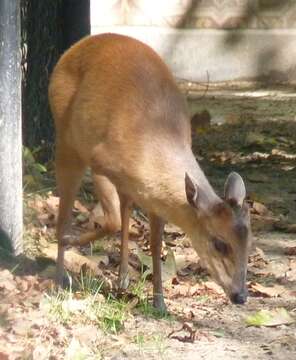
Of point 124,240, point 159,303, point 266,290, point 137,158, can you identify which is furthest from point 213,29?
point 159,303

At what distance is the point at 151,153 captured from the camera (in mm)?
6355

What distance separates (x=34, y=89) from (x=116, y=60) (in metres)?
2.27

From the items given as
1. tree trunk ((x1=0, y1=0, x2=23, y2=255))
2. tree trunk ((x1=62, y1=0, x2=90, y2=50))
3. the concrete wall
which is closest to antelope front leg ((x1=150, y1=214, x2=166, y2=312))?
tree trunk ((x1=0, y1=0, x2=23, y2=255))

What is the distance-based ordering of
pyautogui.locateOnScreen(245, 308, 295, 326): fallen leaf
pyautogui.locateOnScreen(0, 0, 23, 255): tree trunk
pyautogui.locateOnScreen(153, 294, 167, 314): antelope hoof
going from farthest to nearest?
pyautogui.locateOnScreen(0, 0, 23, 255): tree trunk, pyautogui.locateOnScreen(153, 294, 167, 314): antelope hoof, pyautogui.locateOnScreen(245, 308, 295, 326): fallen leaf

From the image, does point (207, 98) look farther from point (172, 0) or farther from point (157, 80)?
point (157, 80)

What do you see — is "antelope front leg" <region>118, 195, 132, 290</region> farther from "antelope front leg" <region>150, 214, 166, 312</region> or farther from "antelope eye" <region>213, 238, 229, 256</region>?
"antelope eye" <region>213, 238, 229, 256</region>

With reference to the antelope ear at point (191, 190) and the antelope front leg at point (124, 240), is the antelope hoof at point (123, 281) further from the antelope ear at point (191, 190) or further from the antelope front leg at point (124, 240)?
the antelope ear at point (191, 190)

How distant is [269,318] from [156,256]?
0.79 m

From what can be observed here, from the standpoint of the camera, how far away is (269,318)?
6262mm

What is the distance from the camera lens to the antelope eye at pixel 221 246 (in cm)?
601

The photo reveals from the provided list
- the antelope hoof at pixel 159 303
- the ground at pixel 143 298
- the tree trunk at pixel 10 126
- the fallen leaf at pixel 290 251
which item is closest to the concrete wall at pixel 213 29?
the ground at pixel 143 298

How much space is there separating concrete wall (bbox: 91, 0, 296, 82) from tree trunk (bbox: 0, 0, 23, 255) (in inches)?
275

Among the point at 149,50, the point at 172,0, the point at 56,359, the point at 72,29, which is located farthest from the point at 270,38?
the point at 56,359

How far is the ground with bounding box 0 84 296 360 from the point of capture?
575cm
